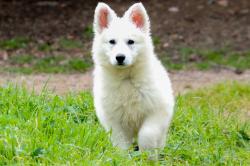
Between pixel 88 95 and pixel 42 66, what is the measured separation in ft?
13.9

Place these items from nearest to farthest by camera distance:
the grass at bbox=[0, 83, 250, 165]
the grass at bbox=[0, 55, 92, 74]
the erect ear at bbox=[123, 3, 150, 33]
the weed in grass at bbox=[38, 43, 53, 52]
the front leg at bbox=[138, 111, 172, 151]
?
the grass at bbox=[0, 83, 250, 165], the front leg at bbox=[138, 111, 172, 151], the erect ear at bbox=[123, 3, 150, 33], the grass at bbox=[0, 55, 92, 74], the weed in grass at bbox=[38, 43, 53, 52]

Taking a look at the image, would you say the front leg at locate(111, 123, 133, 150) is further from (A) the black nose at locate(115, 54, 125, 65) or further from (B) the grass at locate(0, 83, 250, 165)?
(A) the black nose at locate(115, 54, 125, 65)

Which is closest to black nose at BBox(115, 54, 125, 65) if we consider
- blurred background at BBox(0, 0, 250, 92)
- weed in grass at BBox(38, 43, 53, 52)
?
blurred background at BBox(0, 0, 250, 92)

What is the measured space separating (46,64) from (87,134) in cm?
643

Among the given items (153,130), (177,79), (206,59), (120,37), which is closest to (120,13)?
(206,59)

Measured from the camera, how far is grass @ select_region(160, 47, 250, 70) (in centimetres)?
1283

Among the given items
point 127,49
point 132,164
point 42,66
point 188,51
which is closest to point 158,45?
point 188,51

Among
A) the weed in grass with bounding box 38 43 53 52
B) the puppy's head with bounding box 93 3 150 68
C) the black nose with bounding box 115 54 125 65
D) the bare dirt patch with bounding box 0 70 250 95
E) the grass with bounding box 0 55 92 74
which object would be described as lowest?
the bare dirt patch with bounding box 0 70 250 95

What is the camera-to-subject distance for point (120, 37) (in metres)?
7.12

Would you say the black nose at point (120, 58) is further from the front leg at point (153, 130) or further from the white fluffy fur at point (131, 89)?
the front leg at point (153, 130)

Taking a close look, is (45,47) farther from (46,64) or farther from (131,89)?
(131,89)

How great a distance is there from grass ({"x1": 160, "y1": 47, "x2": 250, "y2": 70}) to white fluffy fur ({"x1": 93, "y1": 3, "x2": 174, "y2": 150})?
551 cm

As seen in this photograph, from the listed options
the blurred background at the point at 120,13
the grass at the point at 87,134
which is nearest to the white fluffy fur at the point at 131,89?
the grass at the point at 87,134

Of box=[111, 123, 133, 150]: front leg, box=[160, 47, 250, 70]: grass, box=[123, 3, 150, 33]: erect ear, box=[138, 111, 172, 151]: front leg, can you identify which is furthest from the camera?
box=[160, 47, 250, 70]: grass
